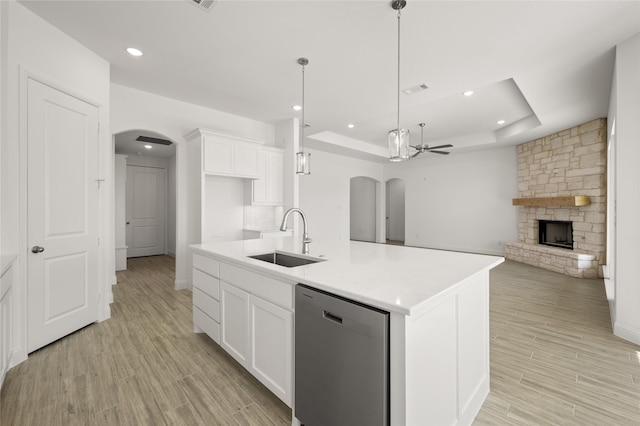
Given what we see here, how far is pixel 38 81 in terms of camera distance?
8.04 feet

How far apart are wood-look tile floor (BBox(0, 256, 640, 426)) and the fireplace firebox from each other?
10.4 feet

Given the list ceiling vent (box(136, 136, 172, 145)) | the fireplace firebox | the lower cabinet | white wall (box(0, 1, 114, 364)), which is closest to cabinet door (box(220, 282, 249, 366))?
the lower cabinet

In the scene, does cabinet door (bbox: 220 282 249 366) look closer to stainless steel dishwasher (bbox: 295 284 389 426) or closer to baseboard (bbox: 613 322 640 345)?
stainless steel dishwasher (bbox: 295 284 389 426)

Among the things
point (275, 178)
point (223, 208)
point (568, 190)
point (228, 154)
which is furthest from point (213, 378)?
point (568, 190)

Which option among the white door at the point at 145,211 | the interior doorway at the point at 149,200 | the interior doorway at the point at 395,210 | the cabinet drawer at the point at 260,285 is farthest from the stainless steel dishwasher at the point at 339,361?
the interior doorway at the point at 395,210

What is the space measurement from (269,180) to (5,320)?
143 inches

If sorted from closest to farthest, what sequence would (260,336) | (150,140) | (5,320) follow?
1. (260,336)
2. (5,320)
3. (150,140)

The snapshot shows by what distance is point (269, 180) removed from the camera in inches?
202

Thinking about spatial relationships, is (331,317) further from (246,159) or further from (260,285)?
(246,159)

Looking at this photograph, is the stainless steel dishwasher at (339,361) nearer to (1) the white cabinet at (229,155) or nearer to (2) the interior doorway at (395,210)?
(1) the white cabinet at (229,155)

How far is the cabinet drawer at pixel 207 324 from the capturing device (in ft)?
7.82

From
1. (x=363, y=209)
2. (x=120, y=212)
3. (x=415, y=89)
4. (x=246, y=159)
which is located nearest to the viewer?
(x=415, y=89)

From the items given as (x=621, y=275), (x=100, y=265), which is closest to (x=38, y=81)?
(x=100, y=265)

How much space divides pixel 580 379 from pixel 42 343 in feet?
14.4
